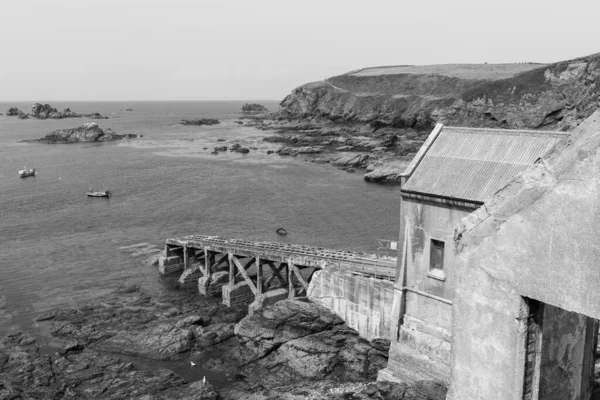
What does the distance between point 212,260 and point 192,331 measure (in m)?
11.8

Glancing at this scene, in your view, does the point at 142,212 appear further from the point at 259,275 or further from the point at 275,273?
the point at 259,275

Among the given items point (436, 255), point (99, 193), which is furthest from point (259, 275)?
point (99, 193)

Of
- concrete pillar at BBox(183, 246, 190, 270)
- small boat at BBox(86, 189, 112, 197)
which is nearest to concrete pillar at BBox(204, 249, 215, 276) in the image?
concrete pillar at BBox(183, 246, 190, 270)

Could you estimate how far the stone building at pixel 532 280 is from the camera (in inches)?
219

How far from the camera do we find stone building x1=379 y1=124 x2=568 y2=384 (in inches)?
703

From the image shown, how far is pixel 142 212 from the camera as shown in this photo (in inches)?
2330

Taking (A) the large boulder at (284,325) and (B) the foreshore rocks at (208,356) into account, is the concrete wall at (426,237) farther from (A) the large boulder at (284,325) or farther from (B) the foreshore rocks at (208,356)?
(A) the large boulder at (284,325)

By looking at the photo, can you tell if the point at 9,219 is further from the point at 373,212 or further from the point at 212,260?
the point at 373,212

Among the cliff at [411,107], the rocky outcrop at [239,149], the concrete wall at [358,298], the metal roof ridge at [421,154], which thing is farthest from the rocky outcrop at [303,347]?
the rocky outcrop at [239,149]

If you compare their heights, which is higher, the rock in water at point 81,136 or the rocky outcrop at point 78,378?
the rock in water at point 81,136

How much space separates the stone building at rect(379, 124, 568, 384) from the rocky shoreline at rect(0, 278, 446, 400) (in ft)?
8.63

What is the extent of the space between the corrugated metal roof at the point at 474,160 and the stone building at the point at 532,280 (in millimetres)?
10466

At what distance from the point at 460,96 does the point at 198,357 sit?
112m

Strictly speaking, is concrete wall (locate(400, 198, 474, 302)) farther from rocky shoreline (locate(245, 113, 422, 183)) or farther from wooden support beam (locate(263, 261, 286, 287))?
rocky shoreline (locate(245, 113, 422, 183))
